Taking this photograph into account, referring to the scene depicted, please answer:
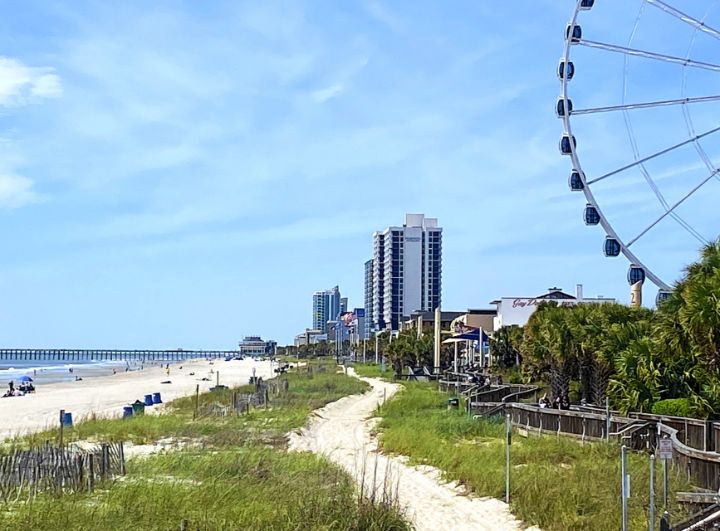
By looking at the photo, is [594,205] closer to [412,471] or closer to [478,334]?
[412,471]

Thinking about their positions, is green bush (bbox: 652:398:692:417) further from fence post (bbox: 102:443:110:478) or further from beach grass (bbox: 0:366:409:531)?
fence post (bbox: 102:443:110:478)

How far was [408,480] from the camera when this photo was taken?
19938 millimetres

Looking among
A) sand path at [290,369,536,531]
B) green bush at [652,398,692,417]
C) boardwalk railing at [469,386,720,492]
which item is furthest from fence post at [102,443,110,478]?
green bush at [652,398,692,417]

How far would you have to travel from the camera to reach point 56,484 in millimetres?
16156

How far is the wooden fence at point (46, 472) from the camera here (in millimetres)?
15820

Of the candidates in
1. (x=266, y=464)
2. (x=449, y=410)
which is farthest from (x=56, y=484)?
(x=449, y=410)

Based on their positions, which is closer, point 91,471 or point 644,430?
point 91,471

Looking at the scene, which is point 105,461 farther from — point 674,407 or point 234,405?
point 234,405

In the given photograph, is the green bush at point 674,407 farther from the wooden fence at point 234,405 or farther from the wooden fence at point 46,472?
the wooden fence at point 234,405

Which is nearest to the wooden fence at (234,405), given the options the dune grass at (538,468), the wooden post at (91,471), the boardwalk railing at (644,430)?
the dune grass at (538,468)

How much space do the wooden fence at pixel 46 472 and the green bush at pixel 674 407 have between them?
13412 mm

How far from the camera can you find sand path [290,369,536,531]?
1544 centimetres

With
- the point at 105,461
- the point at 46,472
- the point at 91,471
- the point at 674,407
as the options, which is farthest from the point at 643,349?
the point at 46,472

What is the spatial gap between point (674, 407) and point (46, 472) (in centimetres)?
1463
